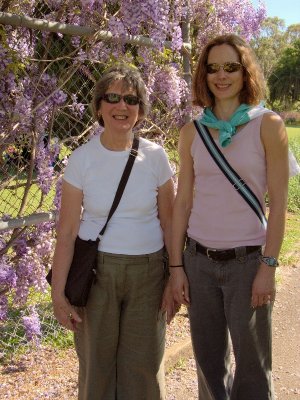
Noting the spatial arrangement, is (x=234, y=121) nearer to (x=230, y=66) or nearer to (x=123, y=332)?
(x=230, y=66)

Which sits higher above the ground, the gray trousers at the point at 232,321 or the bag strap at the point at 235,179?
the bag strap at the point at 235,179

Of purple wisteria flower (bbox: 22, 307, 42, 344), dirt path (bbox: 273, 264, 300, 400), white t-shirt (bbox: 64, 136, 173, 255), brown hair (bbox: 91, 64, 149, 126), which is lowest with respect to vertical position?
dirt path (bbox: 273, 264, 300, 400)

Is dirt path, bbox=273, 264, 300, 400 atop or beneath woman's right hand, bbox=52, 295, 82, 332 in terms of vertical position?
beneath

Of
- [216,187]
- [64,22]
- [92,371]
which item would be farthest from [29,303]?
[216,187]

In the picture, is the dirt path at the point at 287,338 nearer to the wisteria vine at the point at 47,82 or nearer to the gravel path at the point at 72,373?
the gravel path at the point at 72,373

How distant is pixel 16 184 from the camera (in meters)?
3.69

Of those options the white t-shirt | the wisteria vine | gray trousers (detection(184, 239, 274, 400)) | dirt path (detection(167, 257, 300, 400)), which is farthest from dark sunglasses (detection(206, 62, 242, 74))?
dirt path (detection(167, 257, 300, 400))

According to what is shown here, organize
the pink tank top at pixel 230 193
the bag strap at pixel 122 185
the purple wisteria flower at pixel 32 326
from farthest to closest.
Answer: the purple wisteria flower at pixel 32 326 → the bag strap at pixel 122 185 → the pink tank top at pixel 230 193

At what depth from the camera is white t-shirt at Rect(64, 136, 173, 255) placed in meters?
2.54

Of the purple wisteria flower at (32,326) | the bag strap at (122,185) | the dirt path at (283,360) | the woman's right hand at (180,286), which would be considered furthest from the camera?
the purple wisteria flower at (32,326)

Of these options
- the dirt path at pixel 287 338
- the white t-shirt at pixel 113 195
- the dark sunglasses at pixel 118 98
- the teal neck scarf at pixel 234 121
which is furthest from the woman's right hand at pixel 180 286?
the dirt path at pixel 287 338

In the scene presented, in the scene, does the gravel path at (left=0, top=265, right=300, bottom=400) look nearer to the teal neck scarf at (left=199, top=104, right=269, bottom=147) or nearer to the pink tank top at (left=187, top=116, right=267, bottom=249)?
the pink tank top at (left=187, top=116, right=267, bottom=249)

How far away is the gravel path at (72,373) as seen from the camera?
375 cm

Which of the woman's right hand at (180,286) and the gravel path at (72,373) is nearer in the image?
the woman's right hand at (180,286)
